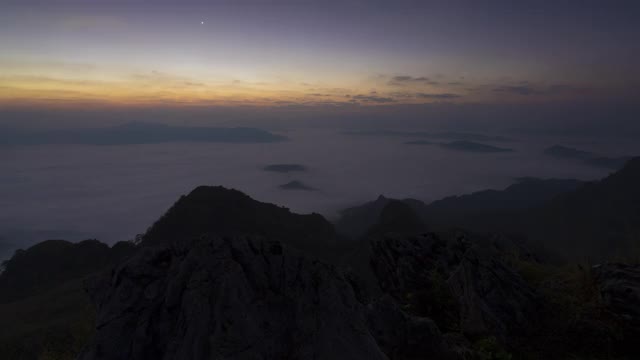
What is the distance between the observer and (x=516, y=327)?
1509cm

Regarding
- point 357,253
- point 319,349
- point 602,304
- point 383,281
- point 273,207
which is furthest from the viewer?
point 273,207

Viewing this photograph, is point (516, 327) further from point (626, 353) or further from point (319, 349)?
point (319, 349)

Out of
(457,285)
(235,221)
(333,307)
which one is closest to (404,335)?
(333,307)

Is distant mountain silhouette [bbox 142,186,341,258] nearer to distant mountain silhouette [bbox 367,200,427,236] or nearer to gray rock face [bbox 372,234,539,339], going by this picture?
distant mountain silhouette [bbox 367,200,427,236]

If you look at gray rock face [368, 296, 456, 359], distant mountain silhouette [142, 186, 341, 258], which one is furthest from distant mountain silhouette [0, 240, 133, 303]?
gray rock face [368, 296, 456, 359]

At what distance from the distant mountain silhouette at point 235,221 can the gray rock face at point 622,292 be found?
12046 cm

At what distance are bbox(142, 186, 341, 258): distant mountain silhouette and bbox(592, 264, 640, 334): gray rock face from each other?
120 m

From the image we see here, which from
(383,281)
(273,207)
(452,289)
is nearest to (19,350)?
(383,281)

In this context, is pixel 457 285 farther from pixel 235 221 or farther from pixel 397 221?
pixel 397 221

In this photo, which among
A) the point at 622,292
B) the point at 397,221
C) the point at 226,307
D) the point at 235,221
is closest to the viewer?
the point at 226,307

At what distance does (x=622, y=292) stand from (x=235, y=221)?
475 ft

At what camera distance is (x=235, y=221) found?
151750 millimetres

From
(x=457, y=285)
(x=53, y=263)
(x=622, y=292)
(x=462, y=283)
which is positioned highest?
(x=622, y=292)

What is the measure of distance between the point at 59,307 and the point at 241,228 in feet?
209
